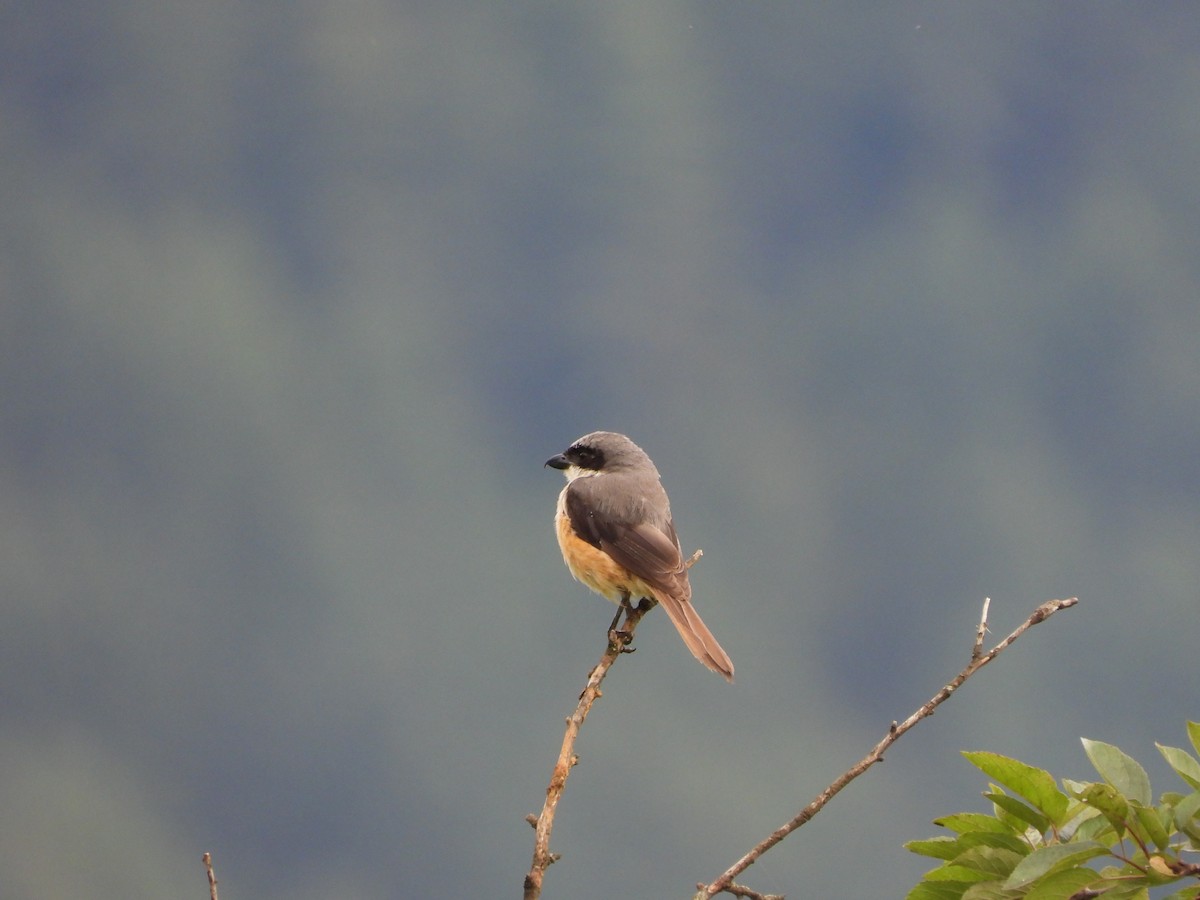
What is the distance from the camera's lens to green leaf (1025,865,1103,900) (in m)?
2.12

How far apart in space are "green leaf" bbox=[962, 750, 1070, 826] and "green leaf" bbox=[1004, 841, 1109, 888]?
152 mm

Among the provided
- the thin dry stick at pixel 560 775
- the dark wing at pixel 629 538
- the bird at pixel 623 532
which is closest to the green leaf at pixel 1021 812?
the thin dry stick at pixel 560 775

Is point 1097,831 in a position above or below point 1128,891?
above

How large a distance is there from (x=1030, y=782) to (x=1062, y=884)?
215 millimetres

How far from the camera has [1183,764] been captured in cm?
220

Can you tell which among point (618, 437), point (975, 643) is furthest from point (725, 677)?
point (975, 643)

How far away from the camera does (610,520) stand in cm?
654

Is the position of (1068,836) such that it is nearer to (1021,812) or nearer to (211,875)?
(1021,812)

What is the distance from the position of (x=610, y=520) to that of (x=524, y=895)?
4189 millimetres

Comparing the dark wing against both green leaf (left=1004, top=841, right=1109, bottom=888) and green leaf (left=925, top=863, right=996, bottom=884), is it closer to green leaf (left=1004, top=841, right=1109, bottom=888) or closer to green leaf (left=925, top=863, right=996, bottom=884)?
green leaf (left=925, top=863, right=996, bottom=884)

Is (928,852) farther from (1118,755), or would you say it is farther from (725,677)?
(725,677)

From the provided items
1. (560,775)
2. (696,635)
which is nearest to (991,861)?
(560,775)

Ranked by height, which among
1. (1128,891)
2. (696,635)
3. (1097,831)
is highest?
(696,635)

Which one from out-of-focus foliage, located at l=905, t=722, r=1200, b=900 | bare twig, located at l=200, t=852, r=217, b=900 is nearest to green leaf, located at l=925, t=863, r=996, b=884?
out-of-focus foliage, located at l=905, t=722, r=1200, b=900
